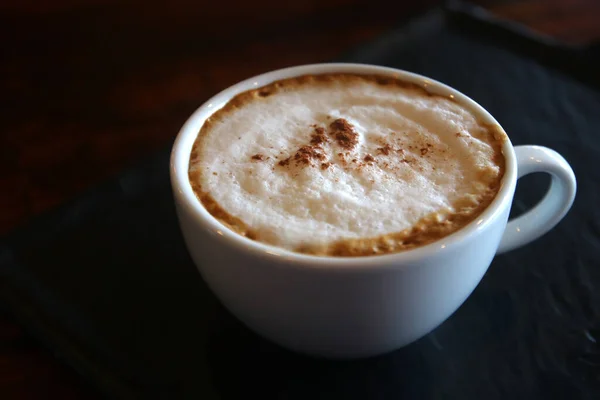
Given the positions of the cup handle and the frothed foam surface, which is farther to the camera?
the cup handle

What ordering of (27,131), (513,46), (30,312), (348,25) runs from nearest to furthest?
(30,312)
(27,131)
(513,46)
(348,25)

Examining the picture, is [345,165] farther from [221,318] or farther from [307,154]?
[221,318]

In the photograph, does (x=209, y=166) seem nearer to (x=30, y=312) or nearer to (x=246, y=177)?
(x=246, y=177)

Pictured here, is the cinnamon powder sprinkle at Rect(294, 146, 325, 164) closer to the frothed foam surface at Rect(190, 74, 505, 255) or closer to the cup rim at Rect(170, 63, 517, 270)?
the frothed foam surface at Rect(190, 74, 505, 255)

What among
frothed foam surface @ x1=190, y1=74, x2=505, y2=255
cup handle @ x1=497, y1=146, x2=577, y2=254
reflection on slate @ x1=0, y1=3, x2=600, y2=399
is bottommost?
reflection on slate @ x1=0, y1=3, x2=600, y2=399

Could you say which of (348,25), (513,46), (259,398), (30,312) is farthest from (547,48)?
(30,312)

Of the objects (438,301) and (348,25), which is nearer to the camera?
(438,301)

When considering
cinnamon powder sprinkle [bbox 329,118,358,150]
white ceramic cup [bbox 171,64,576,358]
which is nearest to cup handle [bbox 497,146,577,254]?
white ceramic cup [bbox 171,64,576,358]

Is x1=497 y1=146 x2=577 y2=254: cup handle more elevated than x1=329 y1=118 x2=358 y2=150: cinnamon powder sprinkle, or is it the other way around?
x1=329 y1=118 x2=358 y2=150: cinnamon powder sprinkle
